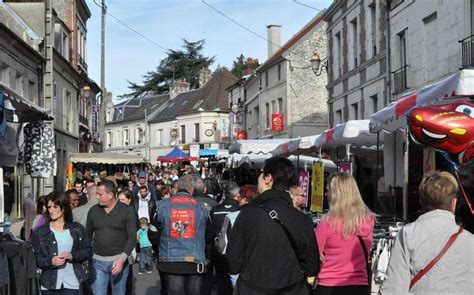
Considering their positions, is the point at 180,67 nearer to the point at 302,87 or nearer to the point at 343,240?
the point at 302,87

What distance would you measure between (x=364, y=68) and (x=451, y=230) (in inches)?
803

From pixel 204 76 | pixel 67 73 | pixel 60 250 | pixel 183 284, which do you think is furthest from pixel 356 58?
pixel 204 76

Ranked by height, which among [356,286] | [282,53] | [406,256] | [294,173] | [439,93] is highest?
[282,53]

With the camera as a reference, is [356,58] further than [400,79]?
Yes

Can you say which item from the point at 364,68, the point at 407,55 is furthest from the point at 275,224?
the point at 364,68

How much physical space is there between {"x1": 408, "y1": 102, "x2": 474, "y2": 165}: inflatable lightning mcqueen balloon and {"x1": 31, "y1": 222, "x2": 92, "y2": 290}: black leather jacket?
3.39m

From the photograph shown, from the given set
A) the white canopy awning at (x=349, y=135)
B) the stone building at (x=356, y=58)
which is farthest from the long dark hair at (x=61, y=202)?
the stone building at (x=356, y=58)

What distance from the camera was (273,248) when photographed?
452 centimetres

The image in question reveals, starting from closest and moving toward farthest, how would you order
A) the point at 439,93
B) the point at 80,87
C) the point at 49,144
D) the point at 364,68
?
the point at 439,93 → the point at 49,144 → the point at 364,68 → the point at 80,87

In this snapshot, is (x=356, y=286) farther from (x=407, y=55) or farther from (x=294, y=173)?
(x=407, y=55)

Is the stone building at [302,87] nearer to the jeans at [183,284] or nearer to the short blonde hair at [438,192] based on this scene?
the jeans at [183,284]

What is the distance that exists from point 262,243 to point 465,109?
249 centimetres

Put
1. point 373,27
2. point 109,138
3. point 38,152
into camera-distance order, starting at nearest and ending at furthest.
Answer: point 38,152
point 373,27
point 109,138

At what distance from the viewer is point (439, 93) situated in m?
6.46
